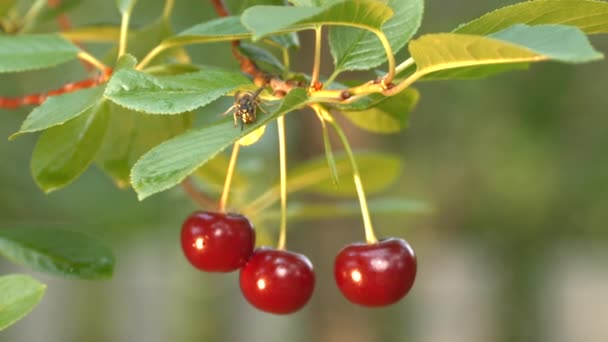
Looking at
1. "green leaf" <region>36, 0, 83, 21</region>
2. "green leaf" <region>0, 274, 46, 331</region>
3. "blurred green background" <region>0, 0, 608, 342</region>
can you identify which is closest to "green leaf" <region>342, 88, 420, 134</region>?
"green leaf" <region>0, 274, 46, 331</region>

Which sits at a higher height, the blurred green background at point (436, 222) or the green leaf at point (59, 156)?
the blurred green background at point (436, 222)

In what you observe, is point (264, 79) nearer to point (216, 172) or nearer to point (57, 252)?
point (57, 252)

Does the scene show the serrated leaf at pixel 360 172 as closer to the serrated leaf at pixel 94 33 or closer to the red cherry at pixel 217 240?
the serrated leaf at pixel 94 33

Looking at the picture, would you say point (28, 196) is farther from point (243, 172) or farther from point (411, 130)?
point (243, 172)

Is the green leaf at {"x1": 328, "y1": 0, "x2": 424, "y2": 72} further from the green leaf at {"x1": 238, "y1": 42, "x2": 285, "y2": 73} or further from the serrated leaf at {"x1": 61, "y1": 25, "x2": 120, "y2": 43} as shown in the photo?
the serrated leaf at {"x1": 61, "y1": 25, "x2": 120, "y2": 43}

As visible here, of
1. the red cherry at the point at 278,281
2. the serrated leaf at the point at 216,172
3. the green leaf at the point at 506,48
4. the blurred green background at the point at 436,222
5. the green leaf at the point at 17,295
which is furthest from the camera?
the blurred green background at the point at 436,222

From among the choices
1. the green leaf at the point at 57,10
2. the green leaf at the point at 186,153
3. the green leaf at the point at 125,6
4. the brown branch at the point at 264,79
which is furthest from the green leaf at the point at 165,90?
the green leaf at the point at 57,10
